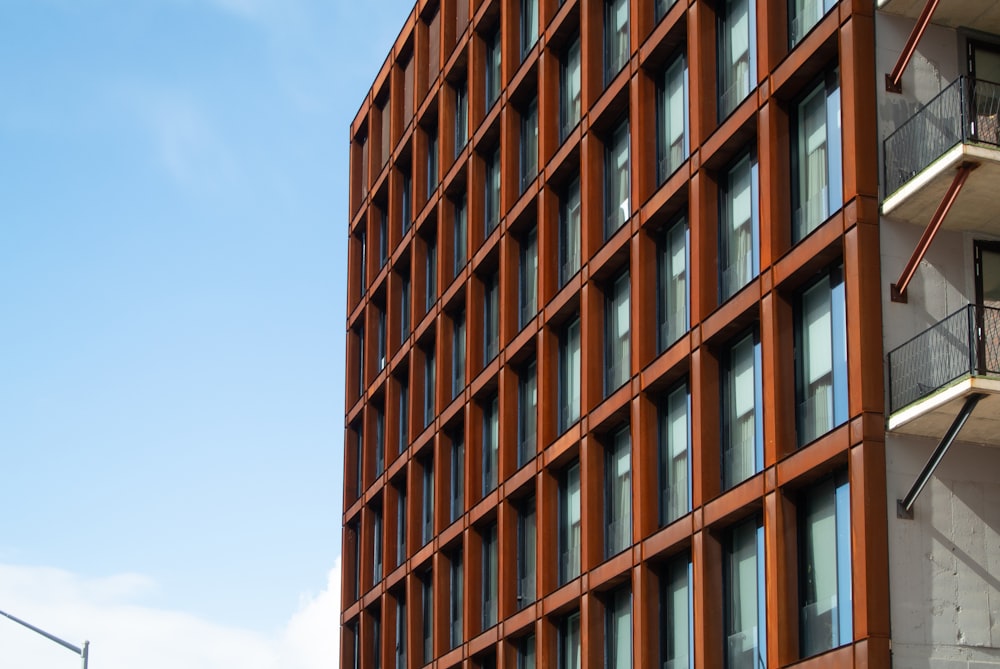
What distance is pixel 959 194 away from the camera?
30859mm

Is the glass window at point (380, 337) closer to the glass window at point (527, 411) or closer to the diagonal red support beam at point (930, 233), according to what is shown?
the glass window at point (527, 411)

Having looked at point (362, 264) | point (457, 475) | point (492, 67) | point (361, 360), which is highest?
point (492, 67)

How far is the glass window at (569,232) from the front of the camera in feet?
150

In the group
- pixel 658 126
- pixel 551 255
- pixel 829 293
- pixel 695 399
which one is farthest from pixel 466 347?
pixel 829 293

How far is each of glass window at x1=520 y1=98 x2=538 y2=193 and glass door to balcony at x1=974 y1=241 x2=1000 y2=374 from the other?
61.0ft

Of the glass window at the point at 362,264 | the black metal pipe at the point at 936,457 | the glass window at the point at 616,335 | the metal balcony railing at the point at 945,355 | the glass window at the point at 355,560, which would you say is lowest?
the black metal pipe at the point at 936,457

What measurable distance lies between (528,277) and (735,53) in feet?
42.0

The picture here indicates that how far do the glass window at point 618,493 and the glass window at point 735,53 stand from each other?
8.31m

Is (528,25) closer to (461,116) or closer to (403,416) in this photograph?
(461,116)

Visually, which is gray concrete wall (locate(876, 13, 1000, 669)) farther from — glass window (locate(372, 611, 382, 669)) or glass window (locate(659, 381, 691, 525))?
glass window (locate(372, 611, 382, 669))

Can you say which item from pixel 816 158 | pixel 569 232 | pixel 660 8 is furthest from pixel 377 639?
pixel 816 158

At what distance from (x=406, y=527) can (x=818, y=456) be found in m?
27.7

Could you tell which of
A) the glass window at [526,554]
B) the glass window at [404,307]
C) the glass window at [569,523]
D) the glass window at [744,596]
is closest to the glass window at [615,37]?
the glass window at [569,523]

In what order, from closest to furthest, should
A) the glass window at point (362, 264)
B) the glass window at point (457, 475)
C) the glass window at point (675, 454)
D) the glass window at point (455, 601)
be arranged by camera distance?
the glass window at point (675, 454) < the glass window at point (455, 601) < the glass window at point (457, 475) < the glass window at point (362, 264)
